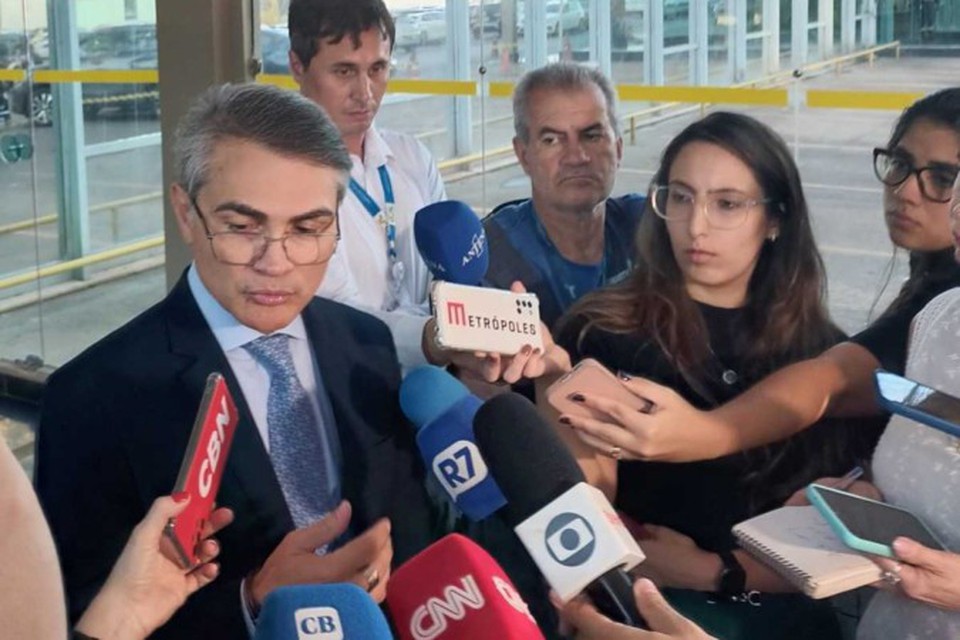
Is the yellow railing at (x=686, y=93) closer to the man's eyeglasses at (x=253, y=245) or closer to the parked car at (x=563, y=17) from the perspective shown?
the parked car at (x=563, y=17)

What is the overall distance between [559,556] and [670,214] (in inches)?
39.6

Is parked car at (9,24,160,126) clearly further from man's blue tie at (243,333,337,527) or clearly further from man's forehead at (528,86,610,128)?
man's blue tie at (243,333,337,527)

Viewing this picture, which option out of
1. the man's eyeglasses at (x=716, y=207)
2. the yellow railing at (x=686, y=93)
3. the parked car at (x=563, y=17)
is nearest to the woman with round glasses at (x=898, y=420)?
the man's eyeglasses at (x=716, y=207)

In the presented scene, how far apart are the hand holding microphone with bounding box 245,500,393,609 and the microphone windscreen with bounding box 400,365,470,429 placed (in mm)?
230

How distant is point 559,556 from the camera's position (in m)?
1.15

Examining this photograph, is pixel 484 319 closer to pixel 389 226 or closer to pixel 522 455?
pixel 522 455

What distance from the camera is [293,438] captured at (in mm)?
1663

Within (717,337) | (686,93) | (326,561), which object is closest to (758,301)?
(717,337)

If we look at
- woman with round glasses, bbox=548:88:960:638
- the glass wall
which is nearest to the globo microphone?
woman with round glasses, bbox=548:88:960:638

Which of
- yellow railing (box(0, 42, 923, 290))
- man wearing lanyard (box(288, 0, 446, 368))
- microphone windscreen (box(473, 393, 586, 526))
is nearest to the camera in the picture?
microphone windscreen (box(473, 393, 586, 526))

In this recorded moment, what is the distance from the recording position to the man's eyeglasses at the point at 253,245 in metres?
1.61

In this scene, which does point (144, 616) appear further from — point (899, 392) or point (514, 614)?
point (899, 392)

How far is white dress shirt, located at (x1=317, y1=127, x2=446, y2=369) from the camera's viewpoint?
8.24 feet

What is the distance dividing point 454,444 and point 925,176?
931 mm
